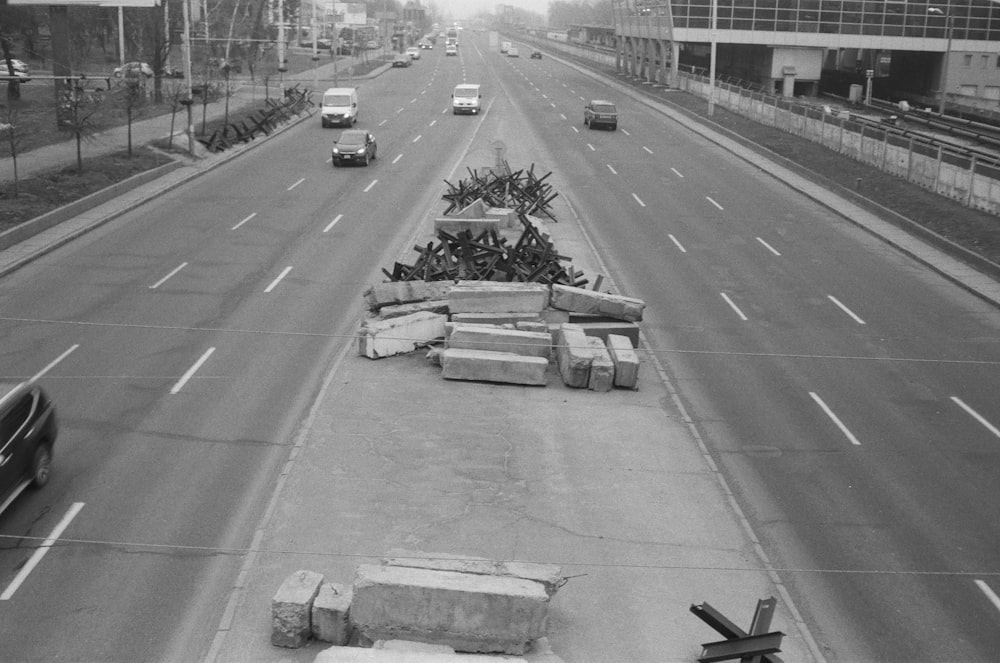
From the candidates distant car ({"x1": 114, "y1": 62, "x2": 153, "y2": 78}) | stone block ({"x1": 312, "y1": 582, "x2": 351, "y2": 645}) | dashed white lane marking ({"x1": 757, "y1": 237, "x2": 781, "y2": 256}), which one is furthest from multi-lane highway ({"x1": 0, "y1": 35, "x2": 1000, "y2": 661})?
distant car ({"x1": 114, "y1": 62, "x2": 153, "y2": 78})

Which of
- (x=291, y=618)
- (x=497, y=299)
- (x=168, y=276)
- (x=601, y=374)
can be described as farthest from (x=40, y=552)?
(x=168, y=276)

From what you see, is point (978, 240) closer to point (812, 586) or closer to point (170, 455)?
point (812, 586)

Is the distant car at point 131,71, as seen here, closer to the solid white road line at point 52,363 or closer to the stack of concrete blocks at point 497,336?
the solid white road line at point 52,363

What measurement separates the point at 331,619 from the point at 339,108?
5157 centimetres

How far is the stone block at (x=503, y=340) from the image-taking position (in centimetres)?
2067

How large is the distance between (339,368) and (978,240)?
71.2 ft

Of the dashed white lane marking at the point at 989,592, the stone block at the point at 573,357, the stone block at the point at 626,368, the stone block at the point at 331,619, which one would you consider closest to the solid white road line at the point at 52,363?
the stone block at the point at 573,357

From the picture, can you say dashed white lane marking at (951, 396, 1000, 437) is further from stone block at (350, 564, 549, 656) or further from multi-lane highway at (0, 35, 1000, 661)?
stone block at (350, 564, 549, 656)

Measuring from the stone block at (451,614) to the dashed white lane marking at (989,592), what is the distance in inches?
229

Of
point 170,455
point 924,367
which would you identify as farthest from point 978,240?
point 170,455

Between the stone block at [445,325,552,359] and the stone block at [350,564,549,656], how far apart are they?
9930mm

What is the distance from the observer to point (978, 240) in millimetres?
33094

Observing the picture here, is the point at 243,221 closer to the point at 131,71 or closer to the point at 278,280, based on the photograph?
the point at 278,280

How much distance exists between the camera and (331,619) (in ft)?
36.5
